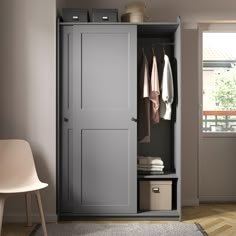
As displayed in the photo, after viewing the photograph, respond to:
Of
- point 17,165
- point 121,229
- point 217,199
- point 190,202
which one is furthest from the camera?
point 217,199

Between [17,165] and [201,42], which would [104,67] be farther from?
[201,42]

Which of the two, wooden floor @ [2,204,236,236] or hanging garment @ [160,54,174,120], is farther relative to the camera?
hanging garment @ [160,54,174,120]

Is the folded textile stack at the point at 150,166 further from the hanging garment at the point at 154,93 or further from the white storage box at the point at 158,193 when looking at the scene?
the hanging garment at the point at 154,93

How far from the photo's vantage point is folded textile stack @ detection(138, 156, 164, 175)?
4.05m

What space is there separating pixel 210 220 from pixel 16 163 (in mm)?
1882

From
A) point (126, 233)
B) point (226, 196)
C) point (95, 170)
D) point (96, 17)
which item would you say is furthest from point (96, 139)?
point (226, 196)

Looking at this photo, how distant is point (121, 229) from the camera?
3.63 meters

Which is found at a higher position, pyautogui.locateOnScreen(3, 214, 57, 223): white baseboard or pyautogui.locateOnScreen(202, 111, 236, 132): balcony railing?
pyautogui.locateOnScreen(202, 111, 236, 132): balcony railing

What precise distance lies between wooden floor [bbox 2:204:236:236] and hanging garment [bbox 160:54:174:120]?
3.37 feet

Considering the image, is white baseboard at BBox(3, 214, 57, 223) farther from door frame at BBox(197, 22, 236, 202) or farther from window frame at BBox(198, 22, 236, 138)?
window frame at BBox(198, 22, 236, 138)

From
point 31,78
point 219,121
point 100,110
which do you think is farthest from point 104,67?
point 219,121

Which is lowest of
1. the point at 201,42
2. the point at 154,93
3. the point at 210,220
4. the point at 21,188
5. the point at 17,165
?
the point at 210,220

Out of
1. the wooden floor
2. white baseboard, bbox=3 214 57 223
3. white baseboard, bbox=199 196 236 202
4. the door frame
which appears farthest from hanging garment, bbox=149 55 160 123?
white baseboard, bbox=3 214 57 223

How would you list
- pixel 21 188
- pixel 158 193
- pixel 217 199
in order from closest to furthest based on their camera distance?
pixel 21 188, pixel 158 193, pixel 217 199
